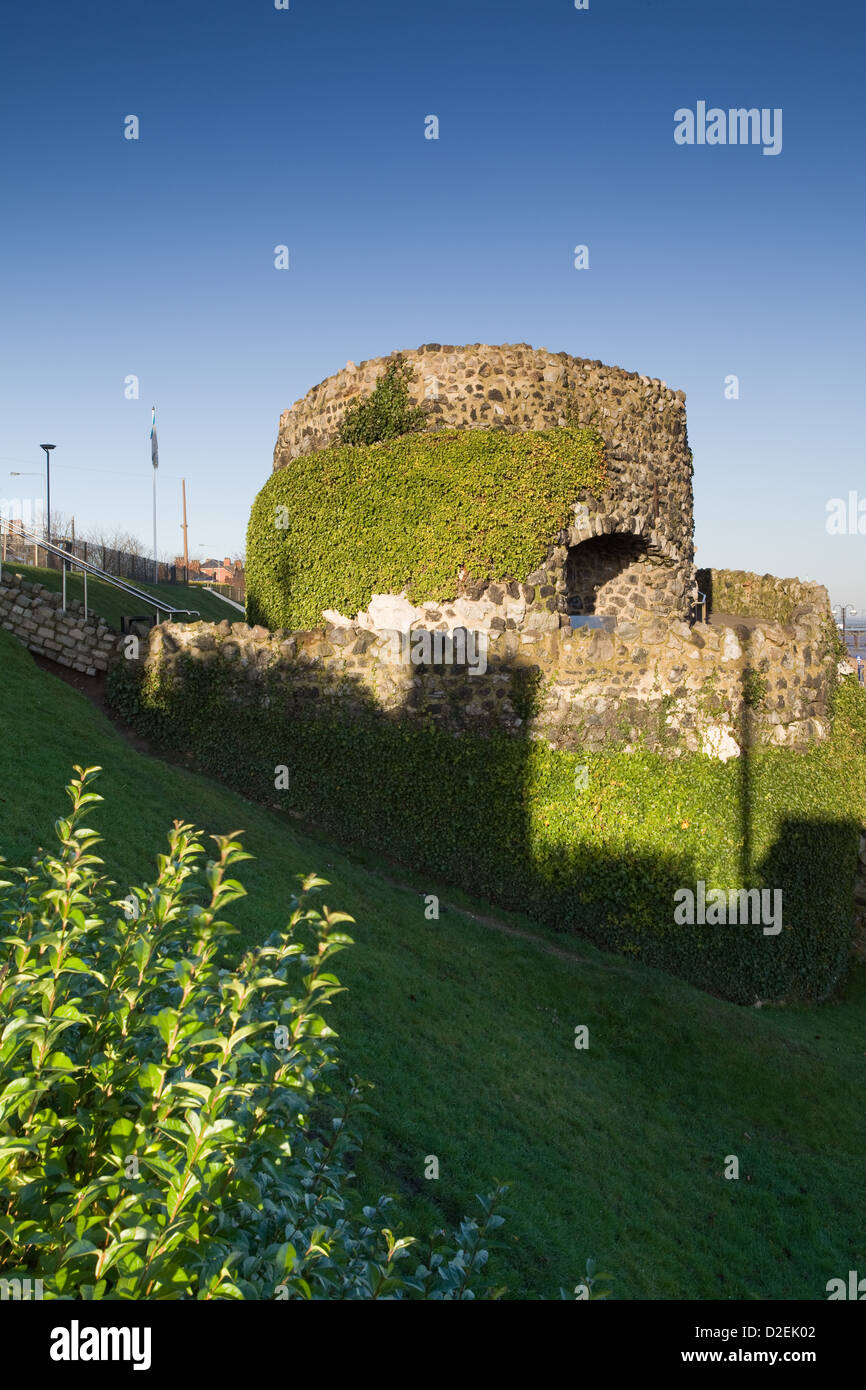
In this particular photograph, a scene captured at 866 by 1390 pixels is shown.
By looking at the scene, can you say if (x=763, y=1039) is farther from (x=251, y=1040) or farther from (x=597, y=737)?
(x=251, y=1040)

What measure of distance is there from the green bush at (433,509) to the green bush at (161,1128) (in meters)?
11.0

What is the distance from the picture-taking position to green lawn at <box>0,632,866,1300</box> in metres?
6.02

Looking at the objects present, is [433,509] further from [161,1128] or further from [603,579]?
[161,1128]

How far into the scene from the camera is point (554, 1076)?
7965mm

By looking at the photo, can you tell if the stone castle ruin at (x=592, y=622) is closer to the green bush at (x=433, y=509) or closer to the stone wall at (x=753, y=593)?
the green bush at (x=433, y=509)

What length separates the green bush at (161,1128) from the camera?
1999 mm

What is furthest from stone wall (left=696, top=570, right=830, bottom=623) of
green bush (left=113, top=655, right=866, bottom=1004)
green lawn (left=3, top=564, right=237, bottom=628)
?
green lawn (left=3, top=564, right=237, bottom=628)

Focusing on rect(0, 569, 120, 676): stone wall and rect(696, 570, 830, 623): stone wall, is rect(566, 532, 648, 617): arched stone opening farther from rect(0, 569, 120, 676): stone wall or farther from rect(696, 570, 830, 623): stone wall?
rect(0, 569, 120, 676): stone wall

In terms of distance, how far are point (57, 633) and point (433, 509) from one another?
752 centimetres

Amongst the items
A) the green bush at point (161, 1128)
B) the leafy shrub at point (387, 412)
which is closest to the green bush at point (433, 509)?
the leafy shrub at point (387, 412)

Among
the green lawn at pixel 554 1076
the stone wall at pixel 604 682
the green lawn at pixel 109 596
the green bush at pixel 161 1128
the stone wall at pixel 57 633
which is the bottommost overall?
the green lawn at pixel 554 1076

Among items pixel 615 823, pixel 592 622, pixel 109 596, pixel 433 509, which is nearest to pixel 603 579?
pixel 592 622
